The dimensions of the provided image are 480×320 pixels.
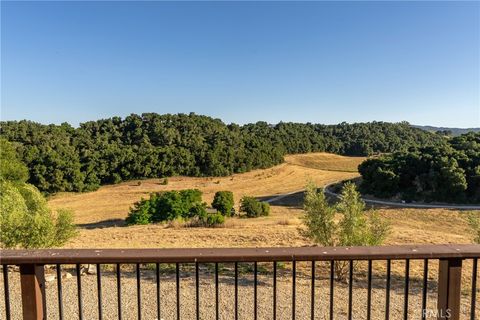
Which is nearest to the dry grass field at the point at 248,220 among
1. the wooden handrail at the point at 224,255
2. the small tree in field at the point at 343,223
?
the small tree in field at the point at 343,223

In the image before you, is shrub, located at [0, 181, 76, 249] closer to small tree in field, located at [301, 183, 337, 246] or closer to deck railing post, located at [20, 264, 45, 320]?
small tree in field, located at [301, 183, 337, 246]

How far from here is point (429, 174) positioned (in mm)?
30328

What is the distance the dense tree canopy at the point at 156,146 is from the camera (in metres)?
36.7

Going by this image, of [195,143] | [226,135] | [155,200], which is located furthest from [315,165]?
[155,200]

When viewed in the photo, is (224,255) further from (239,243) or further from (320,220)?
(239,243)

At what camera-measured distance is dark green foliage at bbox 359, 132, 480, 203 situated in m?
28.7

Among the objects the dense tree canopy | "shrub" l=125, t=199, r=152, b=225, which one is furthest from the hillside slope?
"shrub" l=125, t=199, r=152, b=225

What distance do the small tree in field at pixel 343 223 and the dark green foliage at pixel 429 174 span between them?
20.9m

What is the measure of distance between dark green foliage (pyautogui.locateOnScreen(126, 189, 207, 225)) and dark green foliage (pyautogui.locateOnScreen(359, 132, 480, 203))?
1761cm

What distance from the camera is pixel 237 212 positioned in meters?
29.9

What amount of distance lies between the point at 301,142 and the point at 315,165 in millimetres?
7936

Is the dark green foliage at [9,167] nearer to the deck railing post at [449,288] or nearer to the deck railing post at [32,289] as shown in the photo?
the deck railing post at [32,289]

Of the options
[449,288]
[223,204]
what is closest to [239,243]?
[223,204]

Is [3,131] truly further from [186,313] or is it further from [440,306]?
[440,306]
